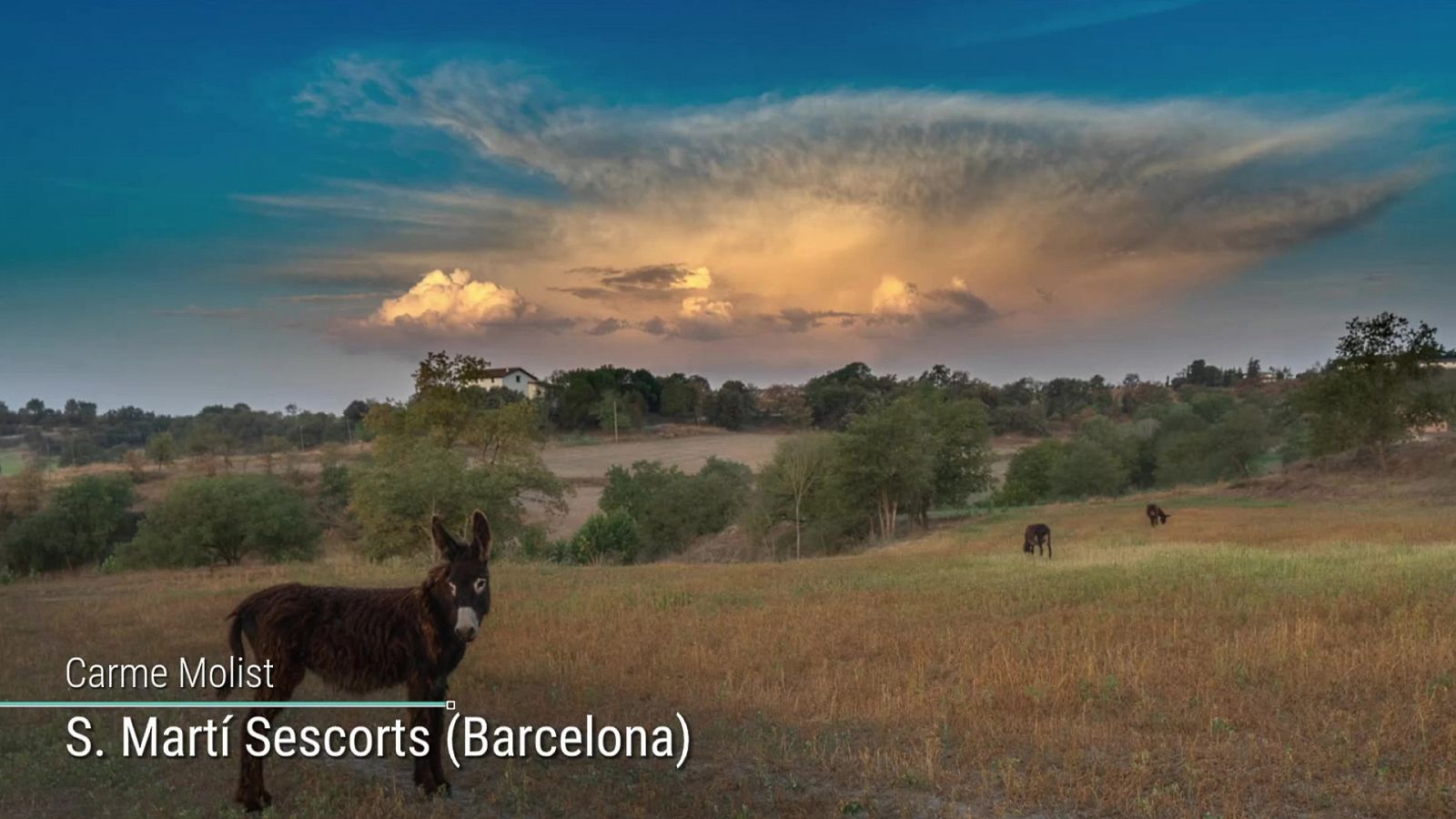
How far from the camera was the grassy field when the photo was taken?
7.94m

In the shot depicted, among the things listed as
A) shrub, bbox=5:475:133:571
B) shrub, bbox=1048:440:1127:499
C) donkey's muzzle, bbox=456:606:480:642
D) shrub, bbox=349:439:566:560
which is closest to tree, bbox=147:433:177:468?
shrub, bbox=5:475:133:571

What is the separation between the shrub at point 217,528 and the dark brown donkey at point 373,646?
53408 mm

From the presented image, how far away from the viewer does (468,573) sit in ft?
25.7

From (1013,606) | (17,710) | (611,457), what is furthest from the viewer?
(611,457)

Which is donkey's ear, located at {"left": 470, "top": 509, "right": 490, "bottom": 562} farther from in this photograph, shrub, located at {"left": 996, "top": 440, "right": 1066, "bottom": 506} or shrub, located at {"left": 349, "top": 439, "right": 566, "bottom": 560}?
shrub, located at {"left": 996, "top": 440, "right": 1066, "bottom": 506}

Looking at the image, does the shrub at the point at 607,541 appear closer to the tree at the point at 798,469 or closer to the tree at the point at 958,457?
the tree at the point at 798,469

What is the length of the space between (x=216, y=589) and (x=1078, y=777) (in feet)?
88.2

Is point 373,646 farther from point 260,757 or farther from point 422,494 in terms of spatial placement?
point 422,494

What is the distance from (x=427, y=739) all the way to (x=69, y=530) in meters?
80.3

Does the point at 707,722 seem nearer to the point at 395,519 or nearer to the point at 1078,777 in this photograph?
the point at 1078,777

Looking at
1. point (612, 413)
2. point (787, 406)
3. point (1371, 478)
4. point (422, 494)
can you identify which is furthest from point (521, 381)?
point (1371, 478)

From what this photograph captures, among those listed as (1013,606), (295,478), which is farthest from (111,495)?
(1013,606)

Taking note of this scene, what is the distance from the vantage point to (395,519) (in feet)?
144

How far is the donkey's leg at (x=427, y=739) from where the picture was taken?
8250mm
